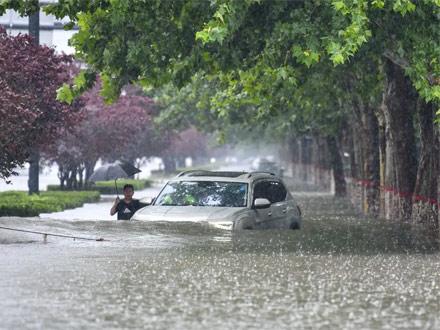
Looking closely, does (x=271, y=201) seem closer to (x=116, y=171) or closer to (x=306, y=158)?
(x=116, y=171)

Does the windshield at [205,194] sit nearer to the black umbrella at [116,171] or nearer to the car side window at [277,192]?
the car side window at [277,192]

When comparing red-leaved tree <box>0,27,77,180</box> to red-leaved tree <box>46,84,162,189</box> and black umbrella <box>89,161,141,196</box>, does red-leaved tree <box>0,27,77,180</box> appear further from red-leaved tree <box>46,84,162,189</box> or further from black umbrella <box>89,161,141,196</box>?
red-leaved tree <box>46,84,162,189</box>

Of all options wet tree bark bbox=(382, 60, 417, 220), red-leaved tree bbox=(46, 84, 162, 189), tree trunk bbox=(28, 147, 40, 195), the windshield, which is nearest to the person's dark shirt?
the windshield

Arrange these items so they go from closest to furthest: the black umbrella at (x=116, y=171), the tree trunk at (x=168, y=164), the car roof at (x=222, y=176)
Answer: the car roof at (x=222, y=176) → the black umbrella at (x=116, y=171) → the tree trunk at (x=168, y=164)

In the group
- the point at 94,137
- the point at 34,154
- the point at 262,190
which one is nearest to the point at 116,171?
the point at 34,154

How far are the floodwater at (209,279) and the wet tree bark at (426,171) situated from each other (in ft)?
16.2

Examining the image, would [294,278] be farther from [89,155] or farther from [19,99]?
[89,155]

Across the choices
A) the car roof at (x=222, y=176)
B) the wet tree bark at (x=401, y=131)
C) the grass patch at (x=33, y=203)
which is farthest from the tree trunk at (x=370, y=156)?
the car roof at (x=222, y=176)

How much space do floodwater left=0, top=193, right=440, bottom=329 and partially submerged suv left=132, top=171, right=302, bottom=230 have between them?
268 mm

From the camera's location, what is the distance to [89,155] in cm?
5406

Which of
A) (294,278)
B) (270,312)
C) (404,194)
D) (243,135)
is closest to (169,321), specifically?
(270,312)

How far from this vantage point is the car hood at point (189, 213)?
63.6ft

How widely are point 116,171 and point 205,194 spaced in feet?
32.5

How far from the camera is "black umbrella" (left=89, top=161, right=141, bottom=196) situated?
1122 inches
